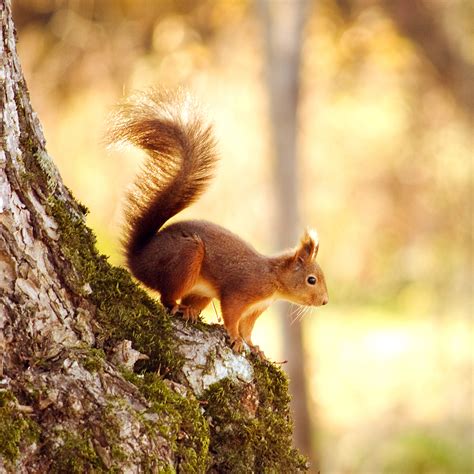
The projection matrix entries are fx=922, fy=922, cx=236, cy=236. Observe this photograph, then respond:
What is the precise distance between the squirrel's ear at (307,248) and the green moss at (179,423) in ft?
3.19

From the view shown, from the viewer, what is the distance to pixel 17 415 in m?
1.43

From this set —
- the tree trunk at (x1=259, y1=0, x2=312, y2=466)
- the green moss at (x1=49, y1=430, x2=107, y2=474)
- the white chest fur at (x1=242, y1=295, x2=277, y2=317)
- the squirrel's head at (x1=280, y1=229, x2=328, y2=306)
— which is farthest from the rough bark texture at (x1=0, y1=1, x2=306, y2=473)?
the tree trunk at (x1=259, y1=0, x2=312, y2=466)

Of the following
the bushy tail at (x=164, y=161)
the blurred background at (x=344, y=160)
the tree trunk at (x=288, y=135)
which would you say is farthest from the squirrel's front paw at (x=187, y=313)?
the blurred background at (x=344, y=160)

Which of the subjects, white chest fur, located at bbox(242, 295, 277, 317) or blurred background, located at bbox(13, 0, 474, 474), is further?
blurred background, located at bbox(13, 0, 474, 474)

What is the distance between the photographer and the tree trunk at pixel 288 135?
5562mm

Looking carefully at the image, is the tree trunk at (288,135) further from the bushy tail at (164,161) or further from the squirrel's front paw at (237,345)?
the squirrel's front paw at (237,345)

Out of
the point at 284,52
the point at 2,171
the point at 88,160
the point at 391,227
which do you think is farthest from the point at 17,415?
the point at 391,227

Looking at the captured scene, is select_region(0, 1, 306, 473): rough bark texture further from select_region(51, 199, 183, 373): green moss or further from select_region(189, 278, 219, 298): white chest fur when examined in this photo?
select_region(189, 278, 219, 298): white chest fur

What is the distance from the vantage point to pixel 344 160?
837cm

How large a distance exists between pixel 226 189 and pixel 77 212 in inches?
230

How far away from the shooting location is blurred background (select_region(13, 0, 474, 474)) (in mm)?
6457

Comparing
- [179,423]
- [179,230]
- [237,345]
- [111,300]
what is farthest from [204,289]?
[179,423]

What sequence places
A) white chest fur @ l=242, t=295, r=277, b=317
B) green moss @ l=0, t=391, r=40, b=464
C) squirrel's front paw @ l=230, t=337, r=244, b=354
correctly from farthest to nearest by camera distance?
1. white chest fur @ l=242, t=295, r=277, b=317
2. squirrel's front paw @ l=230, t=337, r=244, b=354
3. green moss @ l=0, t=391, r=40, b=464

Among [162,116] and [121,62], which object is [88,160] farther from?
[162,116]
